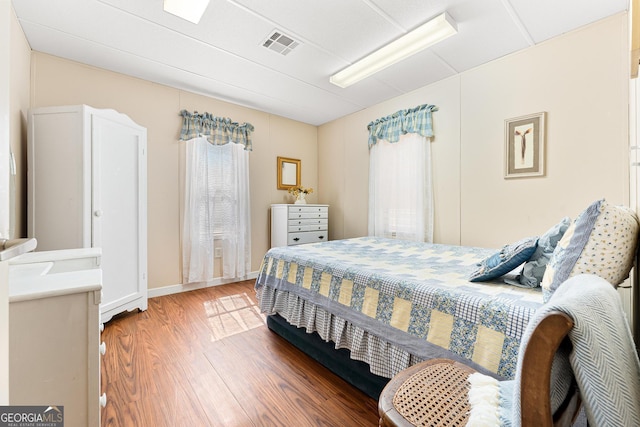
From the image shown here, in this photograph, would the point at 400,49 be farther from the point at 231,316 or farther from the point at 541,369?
the point at 231,316

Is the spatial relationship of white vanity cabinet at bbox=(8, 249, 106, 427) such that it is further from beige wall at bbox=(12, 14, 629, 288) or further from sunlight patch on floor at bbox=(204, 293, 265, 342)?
beige wall at bbox=(12, 14, 629, 288)

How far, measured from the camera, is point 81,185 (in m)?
2.21

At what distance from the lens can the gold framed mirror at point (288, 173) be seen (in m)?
4.37

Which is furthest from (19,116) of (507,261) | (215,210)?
(507,261)

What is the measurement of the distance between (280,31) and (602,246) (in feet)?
8.29

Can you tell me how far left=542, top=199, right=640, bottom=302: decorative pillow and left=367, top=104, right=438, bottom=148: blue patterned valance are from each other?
7.96 feet

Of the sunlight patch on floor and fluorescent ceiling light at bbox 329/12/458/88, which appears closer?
fluorescent ceiling light at bbox 329/12/458/88

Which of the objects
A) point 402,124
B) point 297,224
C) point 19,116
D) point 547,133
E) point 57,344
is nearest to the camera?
point 57,344

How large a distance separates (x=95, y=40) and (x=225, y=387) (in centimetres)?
309

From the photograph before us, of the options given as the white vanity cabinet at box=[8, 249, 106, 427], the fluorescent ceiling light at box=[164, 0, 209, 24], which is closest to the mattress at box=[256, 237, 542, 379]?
the white vanity cabinet at box=[8, 249, 106, 427]

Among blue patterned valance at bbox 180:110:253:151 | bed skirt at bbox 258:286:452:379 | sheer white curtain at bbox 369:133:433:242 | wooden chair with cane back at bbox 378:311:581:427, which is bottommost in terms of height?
bed skirt at bbox 258:286:452:379

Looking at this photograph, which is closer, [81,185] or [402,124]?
[81,185]

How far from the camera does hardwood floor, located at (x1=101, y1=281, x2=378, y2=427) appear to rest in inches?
55.1

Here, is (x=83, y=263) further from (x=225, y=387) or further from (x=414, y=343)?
(x=414, y=343)
